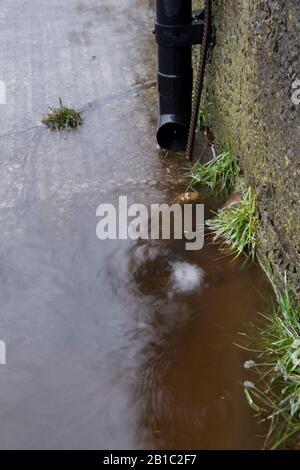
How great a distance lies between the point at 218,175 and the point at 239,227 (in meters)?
0.73

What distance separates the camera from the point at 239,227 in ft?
14.7

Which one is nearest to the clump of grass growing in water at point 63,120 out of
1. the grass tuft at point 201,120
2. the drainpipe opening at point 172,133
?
the drainpipe opening at point 172,133

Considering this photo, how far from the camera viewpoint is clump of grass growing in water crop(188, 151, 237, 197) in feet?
16.3

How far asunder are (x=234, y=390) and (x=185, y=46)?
2956mm

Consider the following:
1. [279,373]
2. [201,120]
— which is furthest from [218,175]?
[279,373]

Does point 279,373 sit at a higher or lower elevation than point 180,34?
lower

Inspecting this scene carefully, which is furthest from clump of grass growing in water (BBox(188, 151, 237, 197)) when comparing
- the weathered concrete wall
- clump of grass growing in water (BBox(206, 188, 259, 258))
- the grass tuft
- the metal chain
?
the grass tuft

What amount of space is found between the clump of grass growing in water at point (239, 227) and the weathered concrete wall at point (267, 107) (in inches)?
3.7

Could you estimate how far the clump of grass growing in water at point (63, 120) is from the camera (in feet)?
19.1

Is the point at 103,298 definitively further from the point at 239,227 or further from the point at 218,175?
the point at 218,175

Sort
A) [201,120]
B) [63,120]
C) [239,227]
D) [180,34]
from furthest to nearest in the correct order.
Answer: [63,120] < [201,120] < [180,34] < [239,227]

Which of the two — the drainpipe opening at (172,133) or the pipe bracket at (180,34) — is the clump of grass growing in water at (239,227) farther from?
the pipe bracket at (180,34)

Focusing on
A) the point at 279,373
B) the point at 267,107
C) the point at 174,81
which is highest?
the point at 174,81
